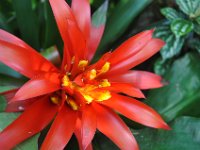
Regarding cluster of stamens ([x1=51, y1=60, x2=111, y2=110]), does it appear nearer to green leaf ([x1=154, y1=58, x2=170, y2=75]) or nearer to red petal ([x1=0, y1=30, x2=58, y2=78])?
red petal ([x1=0, y1=30, x2=58, y2=78])

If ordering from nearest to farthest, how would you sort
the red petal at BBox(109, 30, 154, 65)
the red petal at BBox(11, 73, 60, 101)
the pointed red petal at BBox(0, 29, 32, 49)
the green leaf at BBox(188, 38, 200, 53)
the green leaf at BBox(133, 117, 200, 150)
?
the red petal at BBox(11, 73, 60, 101) < the pointed red petal at BBox(0, 29, 32, 49) < the red petal at BBox(109, 30, 154, 65) < the green leaf at BBox(133, 117, 200, 150) < the green leaf at BBox(188, 38, 200, 53)

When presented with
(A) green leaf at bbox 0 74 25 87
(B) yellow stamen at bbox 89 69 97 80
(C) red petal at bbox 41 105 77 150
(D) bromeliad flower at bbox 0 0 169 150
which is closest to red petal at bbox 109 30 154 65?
(D) bromeliad flower at bbox 0 0 169 150

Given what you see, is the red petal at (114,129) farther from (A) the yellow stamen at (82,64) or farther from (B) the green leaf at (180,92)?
(B) the green leaf at (180,92)

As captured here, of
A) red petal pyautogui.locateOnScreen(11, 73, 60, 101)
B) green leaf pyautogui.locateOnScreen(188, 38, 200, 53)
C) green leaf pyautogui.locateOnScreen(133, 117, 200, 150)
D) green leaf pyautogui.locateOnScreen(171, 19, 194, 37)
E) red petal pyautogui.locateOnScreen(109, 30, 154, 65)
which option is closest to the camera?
red petal pyautogui.locateOnScreen(11, 73, 60, 101)

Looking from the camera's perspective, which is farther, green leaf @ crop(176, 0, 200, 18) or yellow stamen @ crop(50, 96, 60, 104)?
green leaf @ crop(176, 0, 200, 18)

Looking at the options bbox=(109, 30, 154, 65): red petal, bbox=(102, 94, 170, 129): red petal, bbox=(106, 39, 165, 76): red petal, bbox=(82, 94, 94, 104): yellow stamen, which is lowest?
bbox=(102, 94, 170, 129): red petal

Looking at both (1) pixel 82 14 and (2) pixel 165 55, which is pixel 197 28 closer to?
(2) pixel 165 55
